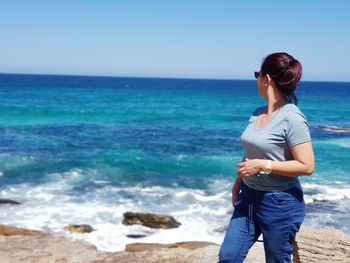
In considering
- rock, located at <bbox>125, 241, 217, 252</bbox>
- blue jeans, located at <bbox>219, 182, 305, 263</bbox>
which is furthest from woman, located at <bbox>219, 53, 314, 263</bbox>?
rock, located at <bbox>125, 241, 217, 252</bbox>

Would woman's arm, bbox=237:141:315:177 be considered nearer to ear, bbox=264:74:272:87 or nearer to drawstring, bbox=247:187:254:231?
drawstring, bbox=247:187:254:231

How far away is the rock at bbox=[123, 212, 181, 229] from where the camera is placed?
11.9 meters

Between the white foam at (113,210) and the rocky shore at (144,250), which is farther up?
the rocky shore at (144,250)

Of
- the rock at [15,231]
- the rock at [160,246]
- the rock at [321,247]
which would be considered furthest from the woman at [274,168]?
the rock at [15,231]

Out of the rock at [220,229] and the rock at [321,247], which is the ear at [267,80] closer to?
the rock at [321,247]

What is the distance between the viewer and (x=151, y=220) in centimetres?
1201

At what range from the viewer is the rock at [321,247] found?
5.16 m

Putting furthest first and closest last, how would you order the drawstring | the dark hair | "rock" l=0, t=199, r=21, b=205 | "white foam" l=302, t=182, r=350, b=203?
"white foam" l=302, t=182, r=350, b=203 < "rock" l=0, t=199, r=21, b=205 < the drawstring < the dark hair

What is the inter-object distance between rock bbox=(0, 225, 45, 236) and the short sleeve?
864 centimetres

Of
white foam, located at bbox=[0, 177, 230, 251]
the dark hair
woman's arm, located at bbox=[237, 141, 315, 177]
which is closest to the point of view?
woman's arm, located at bbox=[237, 141, 315, 177]

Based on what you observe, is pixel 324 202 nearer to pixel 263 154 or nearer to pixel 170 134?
pixel 263 154

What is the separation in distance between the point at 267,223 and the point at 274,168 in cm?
42

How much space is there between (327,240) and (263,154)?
2465 mm

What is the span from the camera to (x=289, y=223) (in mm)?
3295
